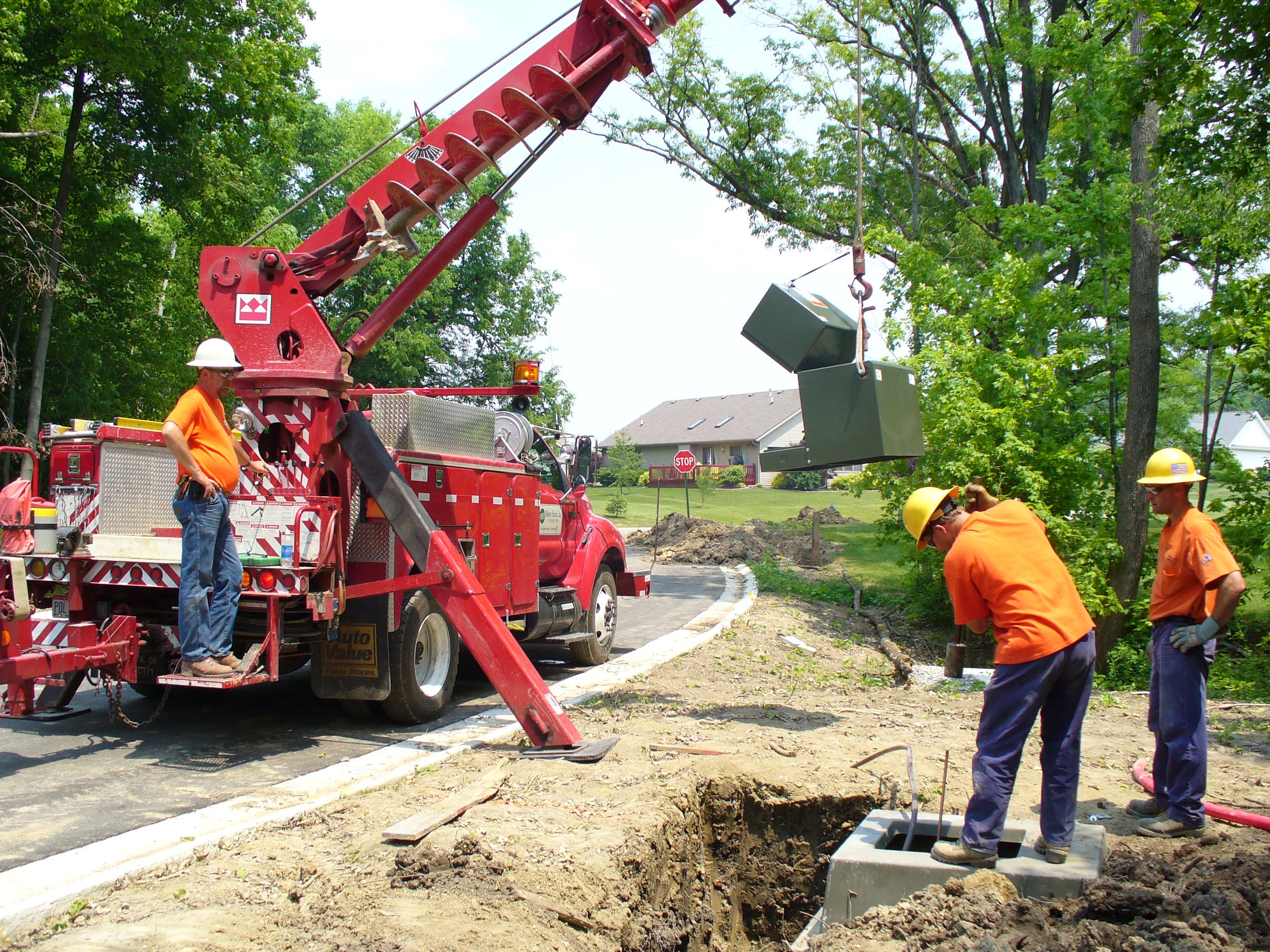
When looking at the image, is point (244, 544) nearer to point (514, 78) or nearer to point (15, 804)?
point (15, 804)

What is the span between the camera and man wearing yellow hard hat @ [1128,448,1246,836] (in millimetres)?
5102

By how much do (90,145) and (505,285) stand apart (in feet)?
72.8

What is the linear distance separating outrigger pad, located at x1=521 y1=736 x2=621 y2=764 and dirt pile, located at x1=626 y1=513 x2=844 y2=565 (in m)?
18.7

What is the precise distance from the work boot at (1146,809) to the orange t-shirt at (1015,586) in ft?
4.94

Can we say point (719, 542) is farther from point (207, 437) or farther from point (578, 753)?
point (207, 437)

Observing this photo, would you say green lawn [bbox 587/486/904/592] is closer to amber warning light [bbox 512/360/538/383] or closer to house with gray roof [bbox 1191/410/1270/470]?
amber warning light [bbox 512/360/538/383]

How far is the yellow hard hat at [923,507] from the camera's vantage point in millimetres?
4914

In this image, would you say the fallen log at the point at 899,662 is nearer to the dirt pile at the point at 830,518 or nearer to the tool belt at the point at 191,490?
the tool belt at the point at 191,490

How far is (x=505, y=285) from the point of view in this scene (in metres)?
40.4

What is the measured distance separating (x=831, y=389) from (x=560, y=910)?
478cm

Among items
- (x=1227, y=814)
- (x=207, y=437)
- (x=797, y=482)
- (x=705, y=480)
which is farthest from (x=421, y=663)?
(x=797, y=482)

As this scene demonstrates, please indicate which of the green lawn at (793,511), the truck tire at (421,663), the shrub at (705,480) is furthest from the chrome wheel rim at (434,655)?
the shrub at (705,480)

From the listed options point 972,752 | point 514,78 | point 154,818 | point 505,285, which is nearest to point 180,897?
point 154,818

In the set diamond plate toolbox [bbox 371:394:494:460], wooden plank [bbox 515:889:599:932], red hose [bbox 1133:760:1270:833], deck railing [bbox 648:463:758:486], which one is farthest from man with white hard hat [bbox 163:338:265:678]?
deck railing [bbox 648:463:758:486]
